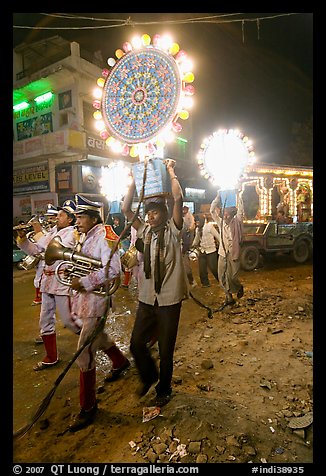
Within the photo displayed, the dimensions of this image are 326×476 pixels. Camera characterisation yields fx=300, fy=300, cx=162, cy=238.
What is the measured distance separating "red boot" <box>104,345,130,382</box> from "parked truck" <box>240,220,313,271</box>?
7019 millimetres

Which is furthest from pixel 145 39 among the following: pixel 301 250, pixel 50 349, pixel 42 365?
pixel 301 250

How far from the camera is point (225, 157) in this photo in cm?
617

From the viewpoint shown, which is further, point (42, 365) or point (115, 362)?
point (42, 365)

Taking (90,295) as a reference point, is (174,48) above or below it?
above

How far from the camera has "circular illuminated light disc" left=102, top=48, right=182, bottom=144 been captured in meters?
3.17

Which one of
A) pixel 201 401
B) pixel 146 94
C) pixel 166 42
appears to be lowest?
pixel 201 401

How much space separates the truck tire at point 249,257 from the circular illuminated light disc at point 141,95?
7651 millimetres

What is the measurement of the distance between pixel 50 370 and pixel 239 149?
519 cm

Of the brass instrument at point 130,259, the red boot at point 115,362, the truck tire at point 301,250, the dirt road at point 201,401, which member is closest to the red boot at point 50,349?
the dirt road at point 201,401

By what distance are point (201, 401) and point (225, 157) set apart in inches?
183

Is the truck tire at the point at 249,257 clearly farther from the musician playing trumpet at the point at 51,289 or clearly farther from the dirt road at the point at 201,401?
the musician playing trumpet at the point at 51,289

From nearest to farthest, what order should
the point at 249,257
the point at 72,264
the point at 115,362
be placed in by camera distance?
1. the point at 72,264
2. the point at 115,362
3. the point at 249,257

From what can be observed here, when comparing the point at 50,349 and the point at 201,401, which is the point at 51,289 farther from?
the point at 201,401
